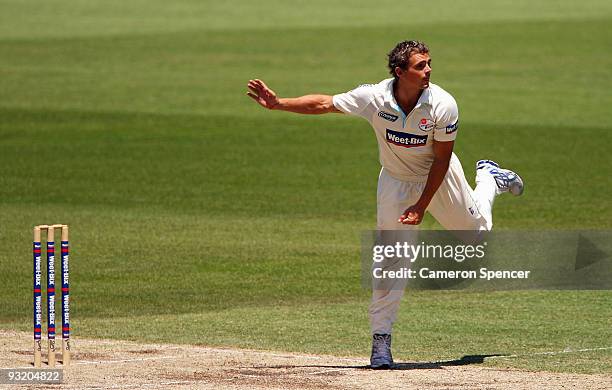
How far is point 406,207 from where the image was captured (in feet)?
36.0

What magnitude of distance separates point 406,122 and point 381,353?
1777 millimetres

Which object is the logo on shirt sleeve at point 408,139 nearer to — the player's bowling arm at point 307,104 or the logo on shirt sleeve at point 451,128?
the logo on shirt sleeve at point 451,128

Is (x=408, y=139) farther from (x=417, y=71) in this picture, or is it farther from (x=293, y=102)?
(x=293, y=102)

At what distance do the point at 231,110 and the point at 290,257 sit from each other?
15.2 metres

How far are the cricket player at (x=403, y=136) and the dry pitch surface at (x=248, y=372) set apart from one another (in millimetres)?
460

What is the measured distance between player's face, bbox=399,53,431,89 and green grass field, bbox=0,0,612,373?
7.56 feet

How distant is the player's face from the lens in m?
10.6

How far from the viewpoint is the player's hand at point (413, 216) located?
10602 mm

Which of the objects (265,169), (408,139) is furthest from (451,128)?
(265,169)

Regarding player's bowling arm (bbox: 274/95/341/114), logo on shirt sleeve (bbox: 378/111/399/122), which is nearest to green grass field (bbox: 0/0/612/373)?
logo on shirt sleeve (bbox: 378/111/399/122)

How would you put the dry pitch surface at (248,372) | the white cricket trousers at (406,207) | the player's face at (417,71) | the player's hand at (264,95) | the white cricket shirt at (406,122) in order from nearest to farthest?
the dry pitch surface at (248,372)
the player's face at (417,71)
the white cricket shirt at (406,122)
the player's hand at (264,95)
the white cricket trousers at (406,207)

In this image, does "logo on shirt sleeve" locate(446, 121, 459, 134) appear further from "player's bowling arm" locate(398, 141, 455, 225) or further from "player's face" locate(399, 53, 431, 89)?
"player's face" locate(399, 53, 431, 89)

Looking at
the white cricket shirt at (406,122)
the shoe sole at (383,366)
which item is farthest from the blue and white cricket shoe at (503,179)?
the shoe sole at (383,366)

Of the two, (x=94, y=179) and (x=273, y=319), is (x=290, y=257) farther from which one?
(x=94, y=179)
